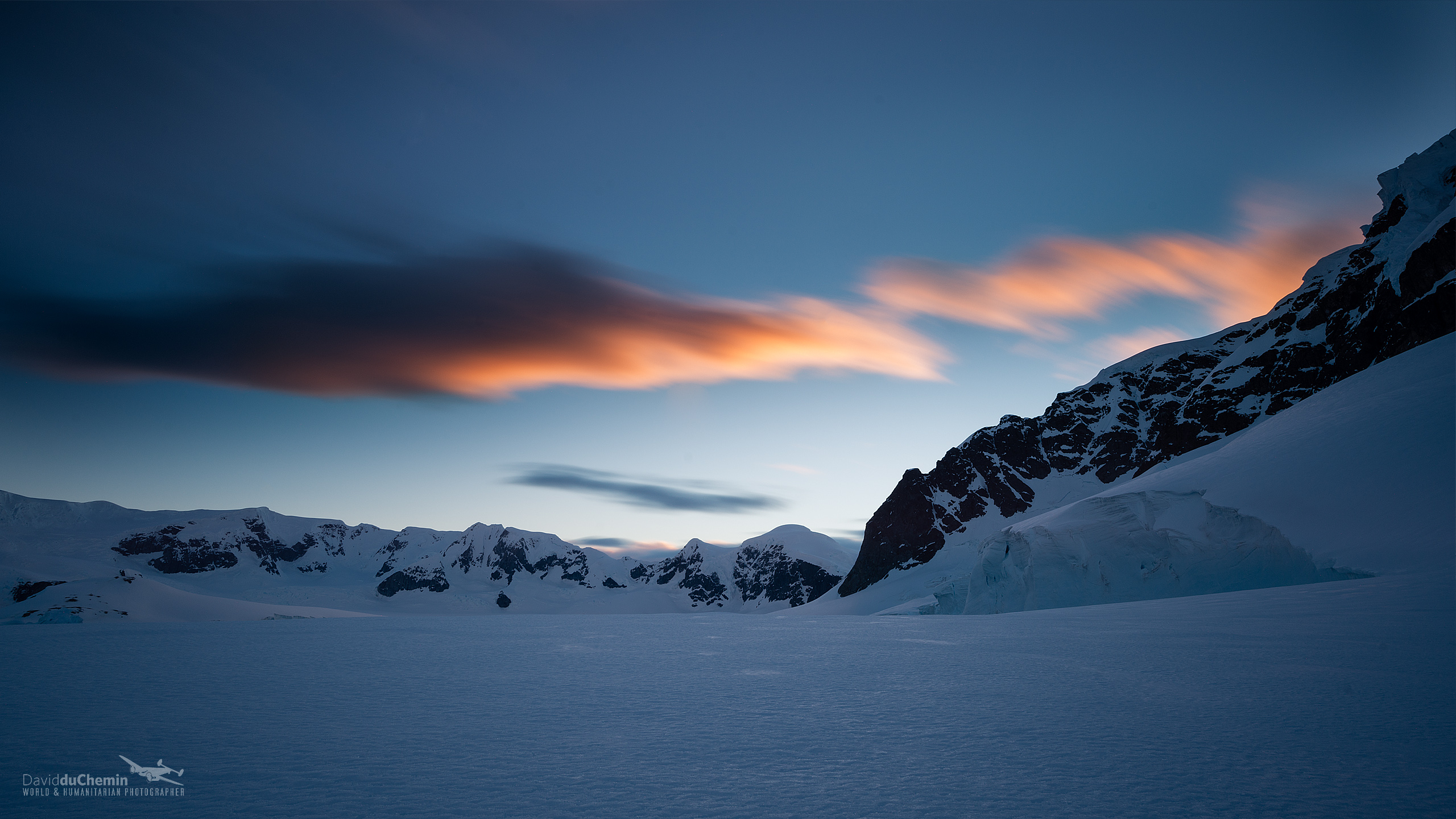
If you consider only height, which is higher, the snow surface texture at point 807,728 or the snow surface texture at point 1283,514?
the snow surface texture at point 1283,514

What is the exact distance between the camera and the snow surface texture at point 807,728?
7523 mm

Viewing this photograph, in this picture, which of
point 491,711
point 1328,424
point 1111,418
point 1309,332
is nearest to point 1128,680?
point 491,711

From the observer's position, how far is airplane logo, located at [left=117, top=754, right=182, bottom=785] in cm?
845

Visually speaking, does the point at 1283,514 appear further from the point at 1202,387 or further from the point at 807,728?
Result: the point at 1202,387

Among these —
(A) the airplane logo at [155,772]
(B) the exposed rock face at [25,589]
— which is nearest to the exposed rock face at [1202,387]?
(A) the airplane logo at [155,772]

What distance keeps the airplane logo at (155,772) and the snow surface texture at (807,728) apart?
0.20 m

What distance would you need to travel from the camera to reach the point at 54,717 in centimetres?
1238

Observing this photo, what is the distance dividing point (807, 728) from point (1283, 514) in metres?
36.7

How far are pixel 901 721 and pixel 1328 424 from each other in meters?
44.7

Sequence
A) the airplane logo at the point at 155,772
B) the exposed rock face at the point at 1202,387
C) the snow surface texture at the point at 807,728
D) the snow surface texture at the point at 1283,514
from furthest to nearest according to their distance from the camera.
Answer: the exposed rock face at the point at 1202,387, the snow surface texture at the point at 1283,514, the airplane logo at the point at 155,772, the snow surface texture at the point at 807,728

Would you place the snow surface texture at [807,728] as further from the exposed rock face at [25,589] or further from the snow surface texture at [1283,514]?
the exposed rock face at [25,589]

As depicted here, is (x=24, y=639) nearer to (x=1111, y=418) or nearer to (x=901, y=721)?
(x=901, y=721)

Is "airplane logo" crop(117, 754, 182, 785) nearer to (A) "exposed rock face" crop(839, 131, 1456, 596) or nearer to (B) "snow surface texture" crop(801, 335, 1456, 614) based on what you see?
(B) "snow surface texture" crop(801, 335, 1456, 614)

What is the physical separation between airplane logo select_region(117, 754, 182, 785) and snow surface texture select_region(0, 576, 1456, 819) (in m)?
0.20
